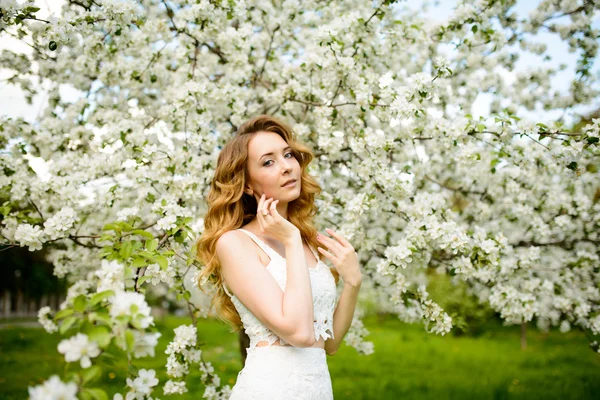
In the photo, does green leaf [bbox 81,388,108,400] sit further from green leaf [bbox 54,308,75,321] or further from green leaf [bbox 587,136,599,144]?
green leaf [bbox 587,136,599,144]

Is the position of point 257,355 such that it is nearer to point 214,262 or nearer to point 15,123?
point 214,262

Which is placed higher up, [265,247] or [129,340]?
[265,247]

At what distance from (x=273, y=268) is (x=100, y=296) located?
103 centimetres

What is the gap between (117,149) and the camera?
3.94m

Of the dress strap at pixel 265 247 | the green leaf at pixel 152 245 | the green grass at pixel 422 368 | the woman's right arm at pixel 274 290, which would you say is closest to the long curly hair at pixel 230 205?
the dress strap at pixel 265 247

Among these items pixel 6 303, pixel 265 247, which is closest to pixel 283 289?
pixel 265 247

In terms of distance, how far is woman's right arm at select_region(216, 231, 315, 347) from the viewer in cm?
198

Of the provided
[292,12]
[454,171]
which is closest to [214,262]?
[292,12]

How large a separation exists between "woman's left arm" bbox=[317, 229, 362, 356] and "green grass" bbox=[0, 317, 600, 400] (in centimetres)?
167

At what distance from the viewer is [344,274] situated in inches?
97.6

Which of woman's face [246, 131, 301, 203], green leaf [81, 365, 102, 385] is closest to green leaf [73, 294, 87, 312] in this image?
green leaf [81, 365, 102, 385]

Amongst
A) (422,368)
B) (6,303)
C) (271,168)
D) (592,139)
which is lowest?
(6,303)

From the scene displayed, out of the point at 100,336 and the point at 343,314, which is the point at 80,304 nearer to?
the point at 100,336

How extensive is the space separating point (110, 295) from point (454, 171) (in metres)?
4.36
